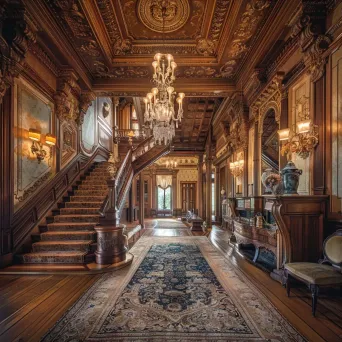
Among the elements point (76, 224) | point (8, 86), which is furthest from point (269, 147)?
point (8, 86)

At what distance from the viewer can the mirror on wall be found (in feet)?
18.7

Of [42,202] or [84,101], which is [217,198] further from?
[42,202]

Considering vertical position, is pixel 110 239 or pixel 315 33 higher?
pixel 315 33

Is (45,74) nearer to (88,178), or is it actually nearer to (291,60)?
(88,178)

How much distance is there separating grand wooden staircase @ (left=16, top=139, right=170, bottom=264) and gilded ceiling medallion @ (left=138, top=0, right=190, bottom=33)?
342 centimetres

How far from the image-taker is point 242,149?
6684 mm

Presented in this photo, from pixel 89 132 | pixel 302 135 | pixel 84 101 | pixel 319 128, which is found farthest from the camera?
pixel 89 132

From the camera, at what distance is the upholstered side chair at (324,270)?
7.63 ft

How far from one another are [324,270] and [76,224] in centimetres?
454

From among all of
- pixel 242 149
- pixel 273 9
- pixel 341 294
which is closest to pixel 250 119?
pixel 242 149

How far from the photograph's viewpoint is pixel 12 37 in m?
3.84

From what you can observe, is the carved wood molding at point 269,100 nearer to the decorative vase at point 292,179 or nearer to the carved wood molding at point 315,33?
the carved wood molding at point 315,33

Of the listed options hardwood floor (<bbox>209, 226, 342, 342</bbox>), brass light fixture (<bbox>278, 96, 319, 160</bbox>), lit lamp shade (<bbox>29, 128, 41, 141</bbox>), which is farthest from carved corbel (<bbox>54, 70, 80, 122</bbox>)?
hardwood floor (<bbox>209, 226, 342, 342</bbox>)

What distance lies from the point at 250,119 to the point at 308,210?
149 inches
